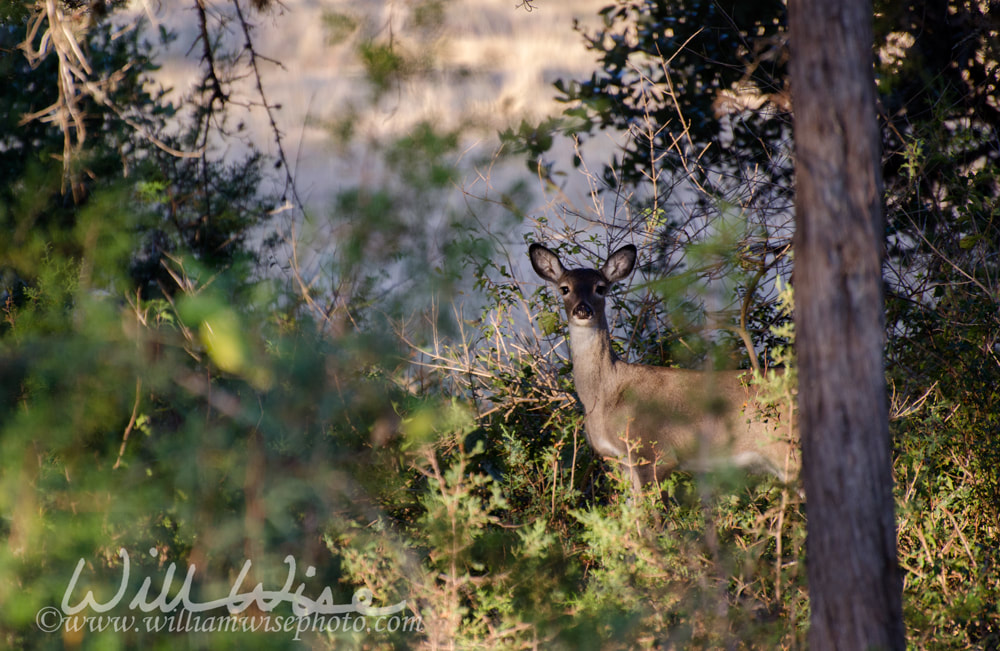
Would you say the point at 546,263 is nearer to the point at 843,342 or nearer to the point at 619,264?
the point at 619,264

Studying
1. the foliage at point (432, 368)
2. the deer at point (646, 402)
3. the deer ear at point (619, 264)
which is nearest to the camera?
the foliage at point (432, 368)

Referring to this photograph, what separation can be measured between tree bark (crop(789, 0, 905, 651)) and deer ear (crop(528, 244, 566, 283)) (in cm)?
288

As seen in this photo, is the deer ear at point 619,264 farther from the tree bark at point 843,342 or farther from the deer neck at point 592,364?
the tree bark at point 843,342

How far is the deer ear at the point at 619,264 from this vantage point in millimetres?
6387

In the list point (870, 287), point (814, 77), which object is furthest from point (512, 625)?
point (814, 77)

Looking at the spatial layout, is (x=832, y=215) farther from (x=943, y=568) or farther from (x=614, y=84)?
(x=614, y=84)

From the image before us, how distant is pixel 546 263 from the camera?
651 cm

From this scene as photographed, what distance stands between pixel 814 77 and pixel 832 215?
1.89 feet

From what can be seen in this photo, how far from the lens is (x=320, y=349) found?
213 inches

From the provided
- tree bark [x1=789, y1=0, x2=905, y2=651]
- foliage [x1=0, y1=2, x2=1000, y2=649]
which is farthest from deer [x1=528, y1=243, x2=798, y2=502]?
tree bark [x1=789, y1=0, x2=905, y2=651]

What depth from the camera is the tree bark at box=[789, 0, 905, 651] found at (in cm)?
353

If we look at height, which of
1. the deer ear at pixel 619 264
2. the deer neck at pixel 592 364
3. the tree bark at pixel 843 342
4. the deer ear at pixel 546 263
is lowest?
the tree bark at pixel 843 342

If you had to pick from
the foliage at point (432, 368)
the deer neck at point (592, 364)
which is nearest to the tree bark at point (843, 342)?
the foliage at point (432, 368)

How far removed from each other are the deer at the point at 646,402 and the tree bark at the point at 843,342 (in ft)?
6.07
